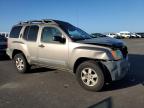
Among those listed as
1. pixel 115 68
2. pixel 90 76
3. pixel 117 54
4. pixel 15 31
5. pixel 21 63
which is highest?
pixel 15 31

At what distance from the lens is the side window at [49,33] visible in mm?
8298

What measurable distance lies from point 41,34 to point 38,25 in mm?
457

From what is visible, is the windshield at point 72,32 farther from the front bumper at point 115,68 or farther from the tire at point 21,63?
the tire at point 21,63

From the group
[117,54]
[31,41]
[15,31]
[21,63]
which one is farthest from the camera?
[15,31]

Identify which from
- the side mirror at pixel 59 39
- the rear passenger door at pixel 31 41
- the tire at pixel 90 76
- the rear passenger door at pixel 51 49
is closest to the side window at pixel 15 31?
the rear passenger door at pixel 31 41

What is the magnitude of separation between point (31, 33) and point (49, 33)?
3.45 ft

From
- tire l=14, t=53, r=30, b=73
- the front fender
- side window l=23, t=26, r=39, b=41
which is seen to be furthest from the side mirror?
tire l=14, t=53, r=30, b=73

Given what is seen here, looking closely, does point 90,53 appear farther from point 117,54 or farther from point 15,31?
point 15,31

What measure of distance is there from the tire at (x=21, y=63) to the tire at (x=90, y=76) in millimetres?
2974

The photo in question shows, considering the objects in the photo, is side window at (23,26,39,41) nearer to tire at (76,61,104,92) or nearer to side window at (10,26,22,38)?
side window at (10,26,22,38)

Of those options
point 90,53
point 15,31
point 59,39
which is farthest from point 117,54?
point 15,31

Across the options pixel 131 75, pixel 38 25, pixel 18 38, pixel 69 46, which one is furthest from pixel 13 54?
pixel 131 75

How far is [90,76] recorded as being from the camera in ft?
23.7

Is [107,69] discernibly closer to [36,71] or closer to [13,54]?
[36,71]
